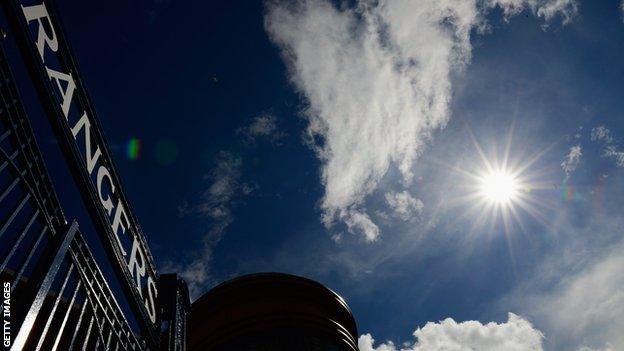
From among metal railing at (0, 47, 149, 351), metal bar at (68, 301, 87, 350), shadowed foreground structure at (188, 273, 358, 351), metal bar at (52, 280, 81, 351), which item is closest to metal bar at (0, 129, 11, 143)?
metal railing at (0, 47, 149, 351)

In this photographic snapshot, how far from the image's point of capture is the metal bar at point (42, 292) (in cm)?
156

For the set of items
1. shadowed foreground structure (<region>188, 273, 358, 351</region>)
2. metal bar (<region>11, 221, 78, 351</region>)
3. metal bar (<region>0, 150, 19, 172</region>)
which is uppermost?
shadowed foreground structure (<region>188, 273, 358, 351</region>)

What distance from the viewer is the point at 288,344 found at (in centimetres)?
646

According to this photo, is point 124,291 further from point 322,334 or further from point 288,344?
point 322,334

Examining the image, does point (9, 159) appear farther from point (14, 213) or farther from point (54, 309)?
point (54, 309)

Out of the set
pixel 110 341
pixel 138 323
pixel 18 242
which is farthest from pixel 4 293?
pixel 138 323

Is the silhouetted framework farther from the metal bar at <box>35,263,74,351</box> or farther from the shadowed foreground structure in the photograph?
the shadowed foreground structure

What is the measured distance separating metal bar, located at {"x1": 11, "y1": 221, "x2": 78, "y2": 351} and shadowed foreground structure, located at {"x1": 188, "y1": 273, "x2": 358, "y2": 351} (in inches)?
193

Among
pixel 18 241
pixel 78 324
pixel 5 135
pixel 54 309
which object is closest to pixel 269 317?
pixel 78 324

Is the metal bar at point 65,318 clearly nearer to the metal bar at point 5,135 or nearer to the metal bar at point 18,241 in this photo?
the metal bar at point 18,241

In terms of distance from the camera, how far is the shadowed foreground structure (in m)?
6.54

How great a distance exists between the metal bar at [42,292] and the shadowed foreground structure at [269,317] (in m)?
4.90

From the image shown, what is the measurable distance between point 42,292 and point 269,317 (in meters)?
5.37

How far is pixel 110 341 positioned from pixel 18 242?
109 cm
